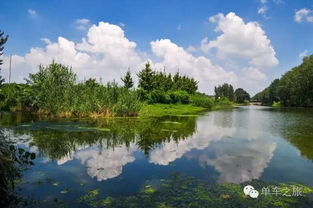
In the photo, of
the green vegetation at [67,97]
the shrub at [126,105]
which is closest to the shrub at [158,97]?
the green vegetation at [67,97]

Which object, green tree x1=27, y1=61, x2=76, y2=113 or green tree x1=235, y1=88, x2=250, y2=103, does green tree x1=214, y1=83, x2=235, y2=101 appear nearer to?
green tree x1=235, y1=88, x2=250, y2=103

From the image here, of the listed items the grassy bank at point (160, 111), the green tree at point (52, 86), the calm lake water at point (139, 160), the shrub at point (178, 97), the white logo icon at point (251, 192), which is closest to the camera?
the white logo icon at point (251, 192)

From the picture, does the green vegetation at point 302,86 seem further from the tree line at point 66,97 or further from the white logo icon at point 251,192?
the white logo icon at point 251,192

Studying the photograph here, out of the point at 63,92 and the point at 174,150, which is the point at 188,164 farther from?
the point at 63,92

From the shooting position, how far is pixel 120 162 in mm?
10922

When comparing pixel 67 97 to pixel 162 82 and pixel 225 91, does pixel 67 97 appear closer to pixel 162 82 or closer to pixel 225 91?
pixel 162 82

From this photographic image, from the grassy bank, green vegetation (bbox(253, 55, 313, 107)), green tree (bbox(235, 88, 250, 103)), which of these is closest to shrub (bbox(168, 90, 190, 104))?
the grassy bank

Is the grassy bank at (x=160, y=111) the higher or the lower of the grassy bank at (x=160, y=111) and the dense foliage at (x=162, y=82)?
the lower

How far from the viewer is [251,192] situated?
731 cm

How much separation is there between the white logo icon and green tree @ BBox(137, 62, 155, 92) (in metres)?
47.3

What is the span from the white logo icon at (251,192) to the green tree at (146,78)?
47.3 meters

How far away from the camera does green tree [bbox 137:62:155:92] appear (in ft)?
179

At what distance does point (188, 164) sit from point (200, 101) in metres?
56.8

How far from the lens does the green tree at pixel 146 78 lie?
179ft
